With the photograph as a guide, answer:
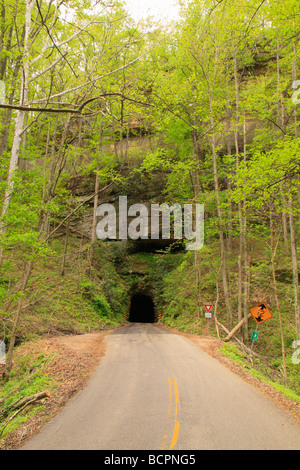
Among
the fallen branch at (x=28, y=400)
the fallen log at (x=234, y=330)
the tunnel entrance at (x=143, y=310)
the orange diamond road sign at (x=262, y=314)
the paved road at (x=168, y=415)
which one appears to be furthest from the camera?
the tunnel entrance at (x=143, y=310)

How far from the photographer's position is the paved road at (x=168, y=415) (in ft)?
14.7

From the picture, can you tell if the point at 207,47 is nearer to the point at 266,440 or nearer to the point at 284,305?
the point at 284,305

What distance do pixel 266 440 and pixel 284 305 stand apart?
41.6 feet

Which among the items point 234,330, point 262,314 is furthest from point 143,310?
point 262,314

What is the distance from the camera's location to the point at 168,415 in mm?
5438

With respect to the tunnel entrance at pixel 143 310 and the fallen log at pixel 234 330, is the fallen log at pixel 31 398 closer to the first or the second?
the fallen log at pixel 234 330

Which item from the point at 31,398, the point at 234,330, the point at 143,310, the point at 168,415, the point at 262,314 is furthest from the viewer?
the point at 143,310

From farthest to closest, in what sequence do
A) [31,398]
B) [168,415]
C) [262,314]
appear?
[262,314] → [31,398] → [168,415]

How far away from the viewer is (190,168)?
1645 cm

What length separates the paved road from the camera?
4.49 meters

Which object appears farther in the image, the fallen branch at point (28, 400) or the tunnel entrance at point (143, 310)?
the tunnel entrance at point (143, 310)

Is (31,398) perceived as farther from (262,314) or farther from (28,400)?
(262,314)

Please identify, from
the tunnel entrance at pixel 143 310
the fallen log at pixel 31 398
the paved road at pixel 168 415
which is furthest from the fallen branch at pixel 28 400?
the tunnel entrance at pixel 143 310

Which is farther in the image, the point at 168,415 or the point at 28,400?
the point at 28,400
